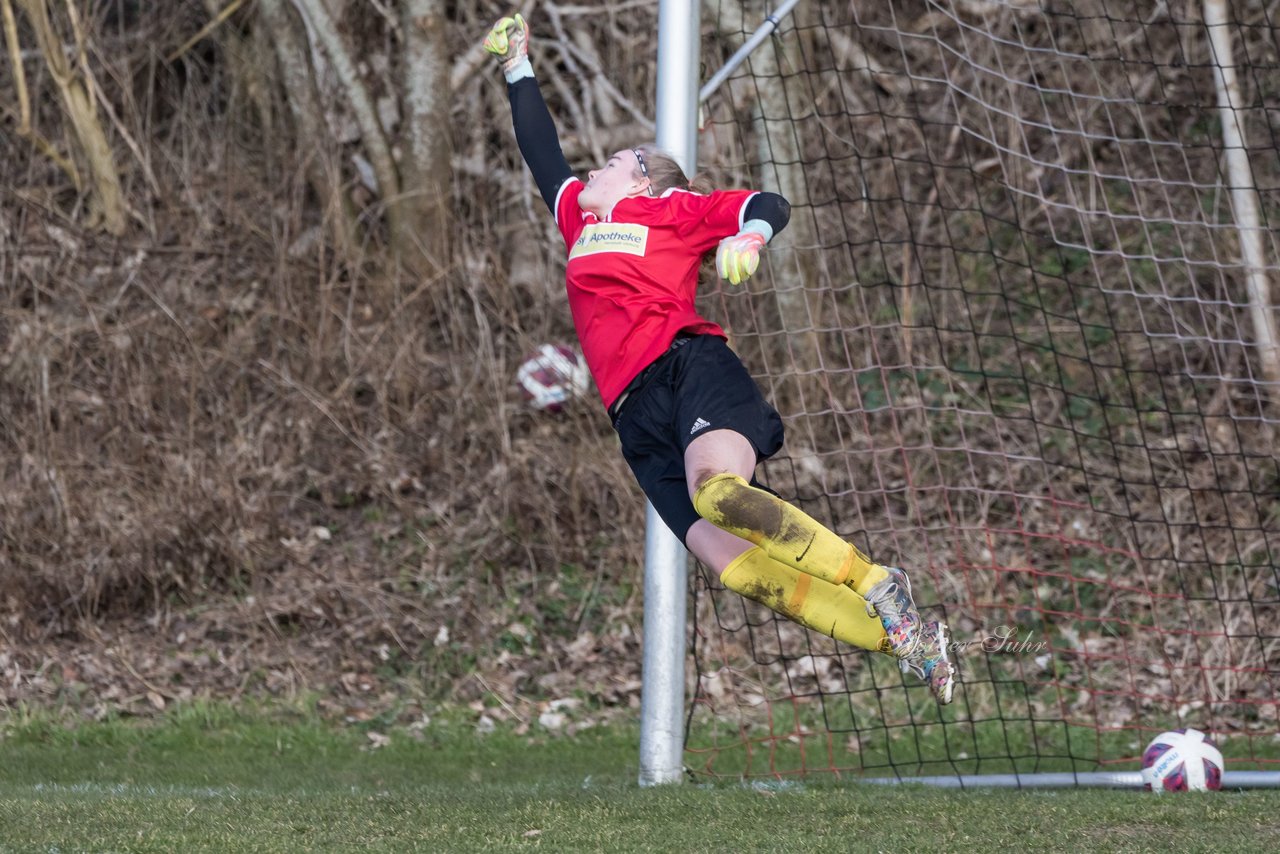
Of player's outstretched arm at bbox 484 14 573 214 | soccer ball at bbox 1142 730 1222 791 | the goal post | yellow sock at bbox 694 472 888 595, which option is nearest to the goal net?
the goal post

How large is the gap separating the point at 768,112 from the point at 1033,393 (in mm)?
2380

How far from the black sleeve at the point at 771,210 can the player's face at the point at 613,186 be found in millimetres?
480

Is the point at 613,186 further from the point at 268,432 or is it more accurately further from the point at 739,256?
the point at 268,432

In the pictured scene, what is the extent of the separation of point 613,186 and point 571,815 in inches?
73.1

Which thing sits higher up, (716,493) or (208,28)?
(208,28)

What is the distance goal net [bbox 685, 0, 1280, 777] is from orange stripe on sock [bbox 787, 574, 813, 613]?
117cm

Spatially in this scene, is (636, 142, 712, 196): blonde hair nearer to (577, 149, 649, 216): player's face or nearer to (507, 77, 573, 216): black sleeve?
(577, 149, 649, 216): player's face

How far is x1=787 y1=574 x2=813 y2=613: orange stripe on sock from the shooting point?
3.91 meters

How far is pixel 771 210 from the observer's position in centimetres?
385

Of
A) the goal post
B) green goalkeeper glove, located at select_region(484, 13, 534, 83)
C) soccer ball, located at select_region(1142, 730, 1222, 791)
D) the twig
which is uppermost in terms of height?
the twig

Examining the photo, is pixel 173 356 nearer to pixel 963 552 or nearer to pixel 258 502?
pixel 258 502

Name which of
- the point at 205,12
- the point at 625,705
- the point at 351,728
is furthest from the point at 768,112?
the point at 205,12

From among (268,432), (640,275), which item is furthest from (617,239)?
(268,432)

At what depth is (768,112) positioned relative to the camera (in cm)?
804
